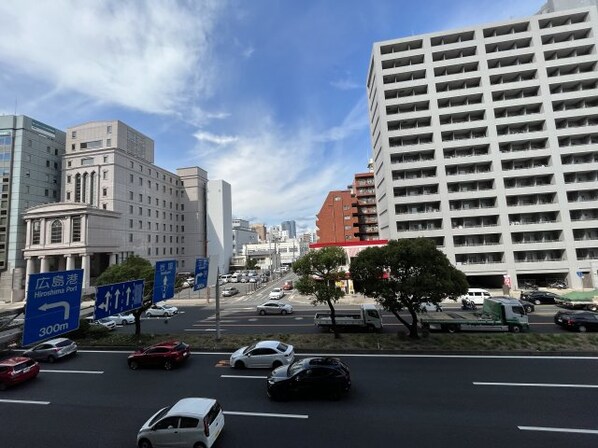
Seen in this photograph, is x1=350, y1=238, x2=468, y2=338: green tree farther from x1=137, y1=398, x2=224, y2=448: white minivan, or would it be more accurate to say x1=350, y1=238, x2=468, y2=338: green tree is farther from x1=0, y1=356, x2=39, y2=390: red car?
x1=0, y1=356, x2=39, y2=390: red car

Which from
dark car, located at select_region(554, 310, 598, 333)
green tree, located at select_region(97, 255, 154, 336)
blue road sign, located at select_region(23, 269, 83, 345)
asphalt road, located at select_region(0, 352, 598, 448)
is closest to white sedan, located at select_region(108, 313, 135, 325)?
green tree, located at select_region(97, 255, 154, 336)

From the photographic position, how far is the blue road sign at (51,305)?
999 cm

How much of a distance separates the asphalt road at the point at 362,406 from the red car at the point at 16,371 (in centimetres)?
54

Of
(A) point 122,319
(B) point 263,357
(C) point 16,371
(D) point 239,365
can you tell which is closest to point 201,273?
(D) point 239,365

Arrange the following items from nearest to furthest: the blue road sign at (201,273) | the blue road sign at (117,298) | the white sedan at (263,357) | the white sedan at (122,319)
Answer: the blue road sign at (117,298), the white sedan at (263,357), the blue road sign at (201,273), the white sedan at (122,319)

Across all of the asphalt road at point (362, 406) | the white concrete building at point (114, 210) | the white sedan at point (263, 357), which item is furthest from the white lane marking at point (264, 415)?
the white concrete building at point (114, 210)

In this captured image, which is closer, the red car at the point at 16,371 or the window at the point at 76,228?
the red car at the point at 16,371

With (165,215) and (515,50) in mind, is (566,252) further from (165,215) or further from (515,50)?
(165,215)

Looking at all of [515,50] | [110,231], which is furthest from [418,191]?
[110,231]

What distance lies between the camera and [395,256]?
21.9 meters

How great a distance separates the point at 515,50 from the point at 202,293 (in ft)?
243

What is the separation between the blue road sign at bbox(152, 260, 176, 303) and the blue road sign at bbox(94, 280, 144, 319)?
1014mm

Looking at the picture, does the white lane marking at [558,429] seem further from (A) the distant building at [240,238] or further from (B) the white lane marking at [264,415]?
(A) the distant building at [240,238]

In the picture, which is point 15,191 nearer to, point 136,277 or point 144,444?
point 136,277
